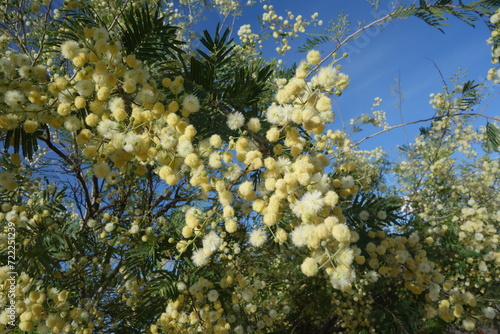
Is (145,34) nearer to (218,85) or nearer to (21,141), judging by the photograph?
(218,85)

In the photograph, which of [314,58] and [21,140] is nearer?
[314,58]

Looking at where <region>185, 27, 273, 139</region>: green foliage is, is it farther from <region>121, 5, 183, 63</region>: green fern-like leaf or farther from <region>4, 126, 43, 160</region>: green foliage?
<region>4, 126, 43, 160</region>: green foliage

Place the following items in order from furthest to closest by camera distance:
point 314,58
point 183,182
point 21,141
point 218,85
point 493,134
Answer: point 183,182 → point 493,134 → point 218,85 → point 21,141 → point 314,58

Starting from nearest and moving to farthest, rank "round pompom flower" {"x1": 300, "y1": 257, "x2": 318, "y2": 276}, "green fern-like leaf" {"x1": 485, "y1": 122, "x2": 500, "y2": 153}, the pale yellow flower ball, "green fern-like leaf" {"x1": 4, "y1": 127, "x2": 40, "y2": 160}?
"round pompom flower" {"x1": 300, "y1": 257, "x2": 318, "y2": 276} → the pale yellow flower ball → "green fern-like leaf" {"x1": 4, "y1": 127, "x2": 40, "y2": 160} → "green fern-like leaf" {"x1": 485, "y1": 122, "x2": 500, "y2": 153}

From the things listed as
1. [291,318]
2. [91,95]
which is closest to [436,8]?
[91,95]

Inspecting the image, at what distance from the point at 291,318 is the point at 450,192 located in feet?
12.4

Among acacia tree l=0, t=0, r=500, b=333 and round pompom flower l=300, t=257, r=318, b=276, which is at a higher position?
acacia tree l=0, t=0, r=500, b=333

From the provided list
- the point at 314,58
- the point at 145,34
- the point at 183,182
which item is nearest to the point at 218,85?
the point at 145,34

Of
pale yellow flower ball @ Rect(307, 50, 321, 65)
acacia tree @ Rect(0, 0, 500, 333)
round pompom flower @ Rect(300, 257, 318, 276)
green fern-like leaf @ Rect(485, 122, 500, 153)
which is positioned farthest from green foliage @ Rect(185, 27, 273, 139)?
green fern-like leaf @ Rect(485, 122, 500, 153)

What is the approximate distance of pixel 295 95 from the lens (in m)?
1.34

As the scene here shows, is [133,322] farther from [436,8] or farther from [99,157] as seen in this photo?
[436,8]

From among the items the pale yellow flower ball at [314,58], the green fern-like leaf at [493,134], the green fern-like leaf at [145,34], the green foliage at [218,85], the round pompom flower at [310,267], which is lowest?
the round pompom flower at [310,267]

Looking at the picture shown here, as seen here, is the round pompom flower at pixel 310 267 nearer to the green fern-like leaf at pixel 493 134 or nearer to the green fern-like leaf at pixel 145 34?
the green fern-like leaf at pixel 145 34

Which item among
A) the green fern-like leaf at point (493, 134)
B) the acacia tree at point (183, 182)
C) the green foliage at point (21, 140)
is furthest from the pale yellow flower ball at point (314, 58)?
the green fern-like leaf at point (493, 134)
